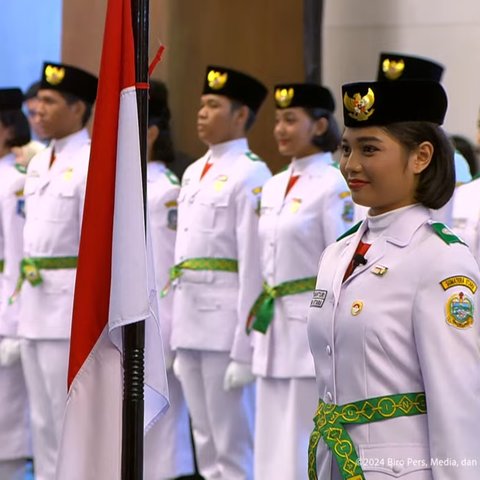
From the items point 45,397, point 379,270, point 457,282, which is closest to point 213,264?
point 45,397

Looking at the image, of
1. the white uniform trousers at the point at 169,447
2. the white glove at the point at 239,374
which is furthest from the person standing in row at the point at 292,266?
the white uniform trousers at the point at 169,447

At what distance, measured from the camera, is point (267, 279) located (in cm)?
473

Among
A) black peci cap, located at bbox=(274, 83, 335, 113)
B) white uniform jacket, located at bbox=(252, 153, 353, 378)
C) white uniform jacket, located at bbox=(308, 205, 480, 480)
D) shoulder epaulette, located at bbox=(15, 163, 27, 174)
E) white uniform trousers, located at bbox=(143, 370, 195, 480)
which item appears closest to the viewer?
white uniform jacket, located at bbox=(308, 205, 480, 480)

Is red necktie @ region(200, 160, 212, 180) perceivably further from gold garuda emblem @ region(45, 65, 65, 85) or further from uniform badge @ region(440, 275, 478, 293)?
uniform badge @ region(440, 275, 478, 293)

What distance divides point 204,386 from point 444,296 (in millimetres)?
2776

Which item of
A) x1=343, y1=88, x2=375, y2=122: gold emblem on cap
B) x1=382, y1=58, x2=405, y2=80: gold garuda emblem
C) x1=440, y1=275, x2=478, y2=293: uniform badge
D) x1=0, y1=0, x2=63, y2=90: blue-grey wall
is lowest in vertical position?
x1=440, y1=275, x2=478, y2=293: uniform badge

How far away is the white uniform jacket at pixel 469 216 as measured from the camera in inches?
167

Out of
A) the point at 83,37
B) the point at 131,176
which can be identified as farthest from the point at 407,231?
the point at 83,37

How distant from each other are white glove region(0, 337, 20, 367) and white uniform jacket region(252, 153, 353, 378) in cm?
108

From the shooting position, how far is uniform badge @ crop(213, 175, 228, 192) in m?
5.02

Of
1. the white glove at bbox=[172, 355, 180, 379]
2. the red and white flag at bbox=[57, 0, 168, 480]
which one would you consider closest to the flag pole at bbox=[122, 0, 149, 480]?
the red and white flag at bbox=[57, 0, 168, 480]

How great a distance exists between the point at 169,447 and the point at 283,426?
2.27 ft

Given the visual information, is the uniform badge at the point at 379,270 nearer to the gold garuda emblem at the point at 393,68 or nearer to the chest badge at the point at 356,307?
the chest badge at the point at 356,307

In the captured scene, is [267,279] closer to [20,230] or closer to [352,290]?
[20,230]
